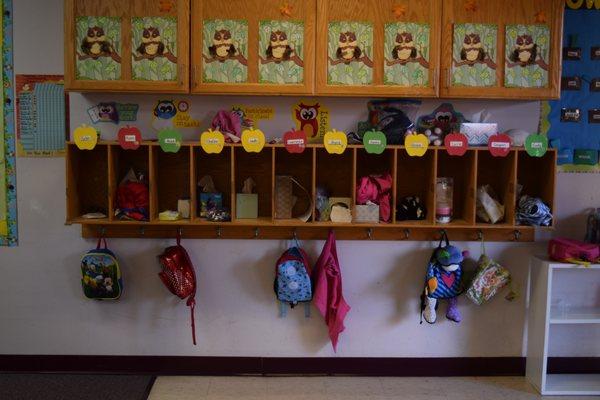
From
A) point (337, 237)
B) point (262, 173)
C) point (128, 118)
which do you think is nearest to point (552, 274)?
point (337, 237)

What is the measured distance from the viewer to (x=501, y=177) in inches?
105

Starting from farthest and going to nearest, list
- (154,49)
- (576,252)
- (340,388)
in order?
(340,388)
(576,252)
(154,49)

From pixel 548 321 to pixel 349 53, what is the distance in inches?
65.6

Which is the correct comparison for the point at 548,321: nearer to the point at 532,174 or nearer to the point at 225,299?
the point at 532,174

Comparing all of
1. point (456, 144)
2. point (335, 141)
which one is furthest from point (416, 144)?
point (335, 141)

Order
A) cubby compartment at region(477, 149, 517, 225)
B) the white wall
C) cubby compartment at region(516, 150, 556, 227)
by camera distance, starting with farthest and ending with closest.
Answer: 1. the white wall
2. cubby compartment at region(516, 150, 556, 227)
3. cubby compartment at region(477, 149, 517, 225)

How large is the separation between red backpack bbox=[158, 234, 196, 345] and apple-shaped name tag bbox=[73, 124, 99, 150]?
64 cm

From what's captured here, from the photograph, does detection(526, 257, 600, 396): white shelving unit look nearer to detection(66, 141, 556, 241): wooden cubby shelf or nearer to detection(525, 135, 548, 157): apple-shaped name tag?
detection(66, 141, 556, 241): wooden cubby shelf

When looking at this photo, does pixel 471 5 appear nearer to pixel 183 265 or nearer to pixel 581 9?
pixel 581 9

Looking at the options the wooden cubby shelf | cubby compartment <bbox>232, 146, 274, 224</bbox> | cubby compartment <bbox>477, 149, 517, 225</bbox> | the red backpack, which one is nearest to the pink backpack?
the wooden cubby shelf

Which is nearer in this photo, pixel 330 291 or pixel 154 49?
pixel 154 49

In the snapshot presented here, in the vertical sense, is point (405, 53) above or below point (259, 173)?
above

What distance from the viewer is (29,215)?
272 cm

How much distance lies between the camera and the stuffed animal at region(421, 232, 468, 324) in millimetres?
2605
